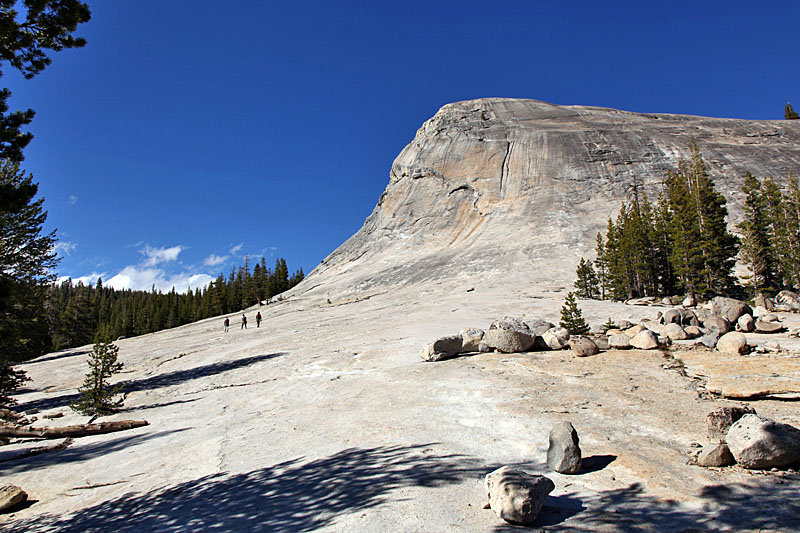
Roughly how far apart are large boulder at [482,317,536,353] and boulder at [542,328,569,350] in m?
0.46

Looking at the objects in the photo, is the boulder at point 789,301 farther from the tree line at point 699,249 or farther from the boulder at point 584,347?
the boulder at point 584,347

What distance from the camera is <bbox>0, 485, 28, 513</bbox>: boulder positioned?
626 centimetres

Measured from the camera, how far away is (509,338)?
14492 mm

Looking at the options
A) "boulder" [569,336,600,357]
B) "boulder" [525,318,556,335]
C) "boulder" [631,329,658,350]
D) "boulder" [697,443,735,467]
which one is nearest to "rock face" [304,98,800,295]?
"boulder" [525,318,556,335]

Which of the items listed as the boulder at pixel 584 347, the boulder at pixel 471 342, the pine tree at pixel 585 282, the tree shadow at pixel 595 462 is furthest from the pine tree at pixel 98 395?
the pine tree at pixel 585 282

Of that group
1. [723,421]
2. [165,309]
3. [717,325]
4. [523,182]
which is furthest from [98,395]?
[165,309]

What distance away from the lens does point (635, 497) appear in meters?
4.96

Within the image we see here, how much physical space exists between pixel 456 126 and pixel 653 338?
6900 centimetres

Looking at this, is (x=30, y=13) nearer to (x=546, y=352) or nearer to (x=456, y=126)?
(x=546, y=352)

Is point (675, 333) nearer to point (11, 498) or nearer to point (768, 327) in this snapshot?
point (768, 327)

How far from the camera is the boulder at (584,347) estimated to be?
1334 centimetres

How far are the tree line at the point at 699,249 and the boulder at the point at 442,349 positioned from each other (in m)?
23.8

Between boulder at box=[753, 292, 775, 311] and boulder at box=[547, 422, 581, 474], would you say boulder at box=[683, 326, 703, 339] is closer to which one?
boulder at box=[547, 422, 581, 474]

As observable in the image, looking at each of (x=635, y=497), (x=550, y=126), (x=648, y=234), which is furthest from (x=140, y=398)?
(x=550, y=126)
